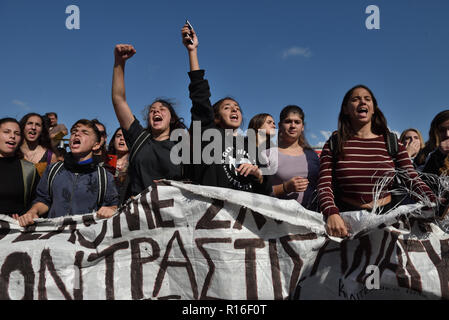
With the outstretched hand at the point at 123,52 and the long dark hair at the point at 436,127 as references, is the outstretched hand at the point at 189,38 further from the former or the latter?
the long dark hair at the point at 436,127

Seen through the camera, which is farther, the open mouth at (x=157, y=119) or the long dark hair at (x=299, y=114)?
the long dark hair at (x=299, y=114)

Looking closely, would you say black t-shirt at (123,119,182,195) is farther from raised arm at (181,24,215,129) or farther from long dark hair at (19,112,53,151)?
long dark hair at (19,112,53,151)

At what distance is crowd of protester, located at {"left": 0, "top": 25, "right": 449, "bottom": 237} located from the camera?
238cm

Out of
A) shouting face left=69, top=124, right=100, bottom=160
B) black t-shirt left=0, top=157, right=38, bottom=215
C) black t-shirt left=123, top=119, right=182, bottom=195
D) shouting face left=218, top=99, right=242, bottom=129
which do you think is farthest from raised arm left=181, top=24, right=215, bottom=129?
black t-shirt left=0, top=157, right=38, bottom=215

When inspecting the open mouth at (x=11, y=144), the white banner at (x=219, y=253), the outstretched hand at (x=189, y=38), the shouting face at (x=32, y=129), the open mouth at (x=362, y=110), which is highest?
the outstretched hand at (x=189, y=38)

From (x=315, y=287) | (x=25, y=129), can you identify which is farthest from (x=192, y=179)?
(x=25, y=129)

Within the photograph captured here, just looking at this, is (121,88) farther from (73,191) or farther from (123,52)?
(73,191)

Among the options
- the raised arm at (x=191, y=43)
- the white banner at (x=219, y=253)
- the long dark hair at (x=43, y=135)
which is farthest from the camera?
the long dark hair at (x=43, y=135)

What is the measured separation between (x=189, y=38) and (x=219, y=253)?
1.85 m

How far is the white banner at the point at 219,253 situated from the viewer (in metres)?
1.98

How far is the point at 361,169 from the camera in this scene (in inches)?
93.2

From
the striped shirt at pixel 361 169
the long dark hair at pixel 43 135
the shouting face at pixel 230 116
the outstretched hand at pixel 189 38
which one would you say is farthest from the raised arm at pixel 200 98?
the long dark hair at pixel 43 135

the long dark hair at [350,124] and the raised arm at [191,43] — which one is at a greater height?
the raised arm at [191,43]
